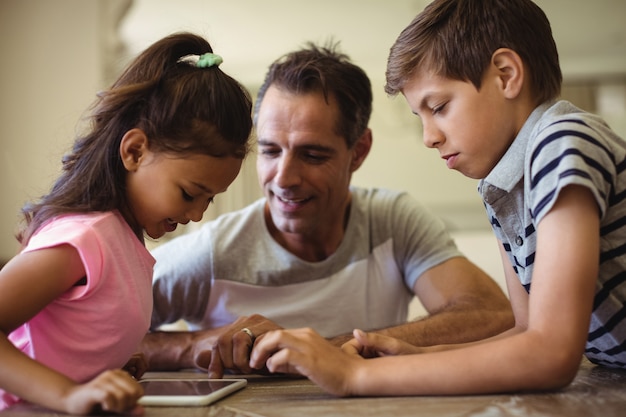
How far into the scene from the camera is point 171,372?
4.91 feet

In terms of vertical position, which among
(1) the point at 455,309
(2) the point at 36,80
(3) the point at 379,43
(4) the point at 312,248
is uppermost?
(3) the point at 379,43

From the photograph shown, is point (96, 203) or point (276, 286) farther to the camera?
point (276, 286)

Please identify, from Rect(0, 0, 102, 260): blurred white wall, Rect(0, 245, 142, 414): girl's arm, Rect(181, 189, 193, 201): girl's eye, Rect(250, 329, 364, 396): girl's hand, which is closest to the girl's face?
Rect(181, 189, 193, 201): girl's eye

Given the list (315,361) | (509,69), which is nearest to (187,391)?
(315,361)

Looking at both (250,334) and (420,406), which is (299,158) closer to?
(250,334)

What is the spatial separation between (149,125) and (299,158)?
679 mm

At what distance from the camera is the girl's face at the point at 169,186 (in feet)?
3.59

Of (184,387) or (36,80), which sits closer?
(184,387)

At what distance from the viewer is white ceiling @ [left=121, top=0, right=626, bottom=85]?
4.86m

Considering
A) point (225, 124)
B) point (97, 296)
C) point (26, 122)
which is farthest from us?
point (26, 122)

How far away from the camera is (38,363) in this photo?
83cm

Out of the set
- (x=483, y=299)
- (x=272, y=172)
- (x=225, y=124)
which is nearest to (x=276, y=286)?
(x=272, y=172)

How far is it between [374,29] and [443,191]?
4.42ft

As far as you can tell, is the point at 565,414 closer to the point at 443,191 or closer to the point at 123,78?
the point at 123,78
